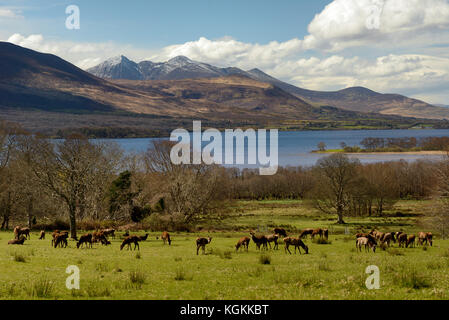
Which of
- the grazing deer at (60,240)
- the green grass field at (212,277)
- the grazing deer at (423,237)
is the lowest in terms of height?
the grazing deer at (423,237)

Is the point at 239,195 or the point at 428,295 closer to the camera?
the point at 428,295

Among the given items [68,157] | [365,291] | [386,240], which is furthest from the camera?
[68,157]

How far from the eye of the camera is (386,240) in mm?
30234

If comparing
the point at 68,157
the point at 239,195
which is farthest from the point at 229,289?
the point at 239,195

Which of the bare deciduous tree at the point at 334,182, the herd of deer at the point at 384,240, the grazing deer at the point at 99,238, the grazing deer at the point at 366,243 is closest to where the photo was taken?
the grazing deer at the point at 366,243

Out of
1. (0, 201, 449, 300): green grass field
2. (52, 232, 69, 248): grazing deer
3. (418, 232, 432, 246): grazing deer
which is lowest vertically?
(418, 232, 432, 246): grazing deer

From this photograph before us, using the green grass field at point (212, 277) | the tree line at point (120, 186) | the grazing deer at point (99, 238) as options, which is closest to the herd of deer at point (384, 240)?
the green grass field at point (212, 277)

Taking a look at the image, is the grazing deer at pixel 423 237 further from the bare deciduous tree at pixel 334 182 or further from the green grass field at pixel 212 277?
the bare deciduous tree at pixel 334 182

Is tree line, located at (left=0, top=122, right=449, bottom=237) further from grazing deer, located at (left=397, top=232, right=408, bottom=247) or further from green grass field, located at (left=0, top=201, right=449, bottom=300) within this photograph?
grazing deer, located at (left=397, top=232, right=408, bottom=247)

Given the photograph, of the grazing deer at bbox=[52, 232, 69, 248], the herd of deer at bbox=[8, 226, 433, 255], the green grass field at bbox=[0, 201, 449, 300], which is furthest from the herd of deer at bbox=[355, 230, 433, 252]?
the grazing deer at bbox=[52, 232, 69, 248]

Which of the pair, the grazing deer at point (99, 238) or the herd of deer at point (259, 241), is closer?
the herd of deer at point (259, 241)

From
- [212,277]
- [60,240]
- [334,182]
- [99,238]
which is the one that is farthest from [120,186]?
[212,277]
